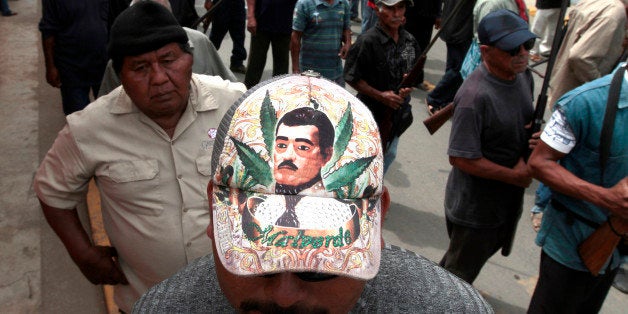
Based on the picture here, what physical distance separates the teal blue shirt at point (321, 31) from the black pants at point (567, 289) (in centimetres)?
306

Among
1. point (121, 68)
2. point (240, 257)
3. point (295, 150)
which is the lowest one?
point (121, 68)

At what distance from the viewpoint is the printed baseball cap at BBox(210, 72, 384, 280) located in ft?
3.09

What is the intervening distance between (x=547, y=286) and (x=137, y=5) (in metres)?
2.29

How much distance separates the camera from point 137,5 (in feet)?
6.89

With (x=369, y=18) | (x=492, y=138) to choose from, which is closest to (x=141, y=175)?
(x=492, y=138)

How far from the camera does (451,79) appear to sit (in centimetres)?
644

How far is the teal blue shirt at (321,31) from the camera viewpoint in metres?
5.14

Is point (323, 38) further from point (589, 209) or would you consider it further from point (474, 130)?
point (589, 209)

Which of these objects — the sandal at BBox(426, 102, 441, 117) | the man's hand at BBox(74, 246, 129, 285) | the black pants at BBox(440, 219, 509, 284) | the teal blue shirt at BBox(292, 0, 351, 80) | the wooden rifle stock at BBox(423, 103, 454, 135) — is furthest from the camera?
the sandal at BBox(426, 102, 441, 117)

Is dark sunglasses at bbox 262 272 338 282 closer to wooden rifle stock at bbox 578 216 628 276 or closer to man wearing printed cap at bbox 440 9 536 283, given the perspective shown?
wooden rifle stock at bbox 578 216 628 276

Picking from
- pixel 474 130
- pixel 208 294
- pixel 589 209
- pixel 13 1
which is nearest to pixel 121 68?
pixel 208 294

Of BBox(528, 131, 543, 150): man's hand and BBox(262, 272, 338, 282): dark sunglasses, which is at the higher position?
BBox(262, 272, 338, 282): dark sunglasses

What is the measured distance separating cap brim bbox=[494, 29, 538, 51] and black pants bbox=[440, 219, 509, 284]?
100 centimetres

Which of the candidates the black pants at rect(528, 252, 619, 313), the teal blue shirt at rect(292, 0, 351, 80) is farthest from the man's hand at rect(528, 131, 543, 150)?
the teal blue shirt at rect(292, 0, 351, 80)
